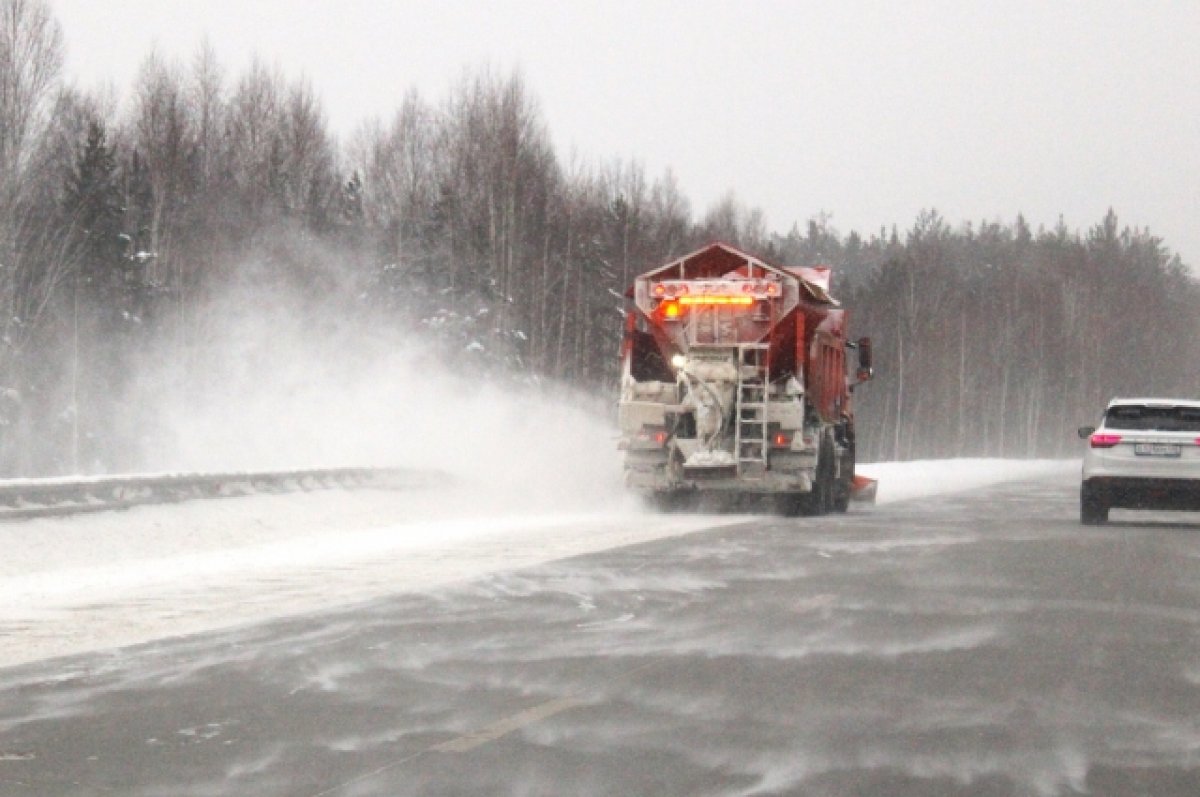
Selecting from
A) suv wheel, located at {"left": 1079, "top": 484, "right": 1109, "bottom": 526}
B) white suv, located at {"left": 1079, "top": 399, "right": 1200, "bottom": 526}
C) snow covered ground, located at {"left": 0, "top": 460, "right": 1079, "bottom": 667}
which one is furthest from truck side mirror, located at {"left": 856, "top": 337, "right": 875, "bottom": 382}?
white suv, located at {"left": 1079, "top": 399, "right": 1200, "bottom": 526}

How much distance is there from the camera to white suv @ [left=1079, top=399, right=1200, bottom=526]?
78.0ft

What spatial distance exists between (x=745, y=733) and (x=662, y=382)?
1814 centimetres

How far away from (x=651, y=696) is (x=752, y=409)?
16.7 metres

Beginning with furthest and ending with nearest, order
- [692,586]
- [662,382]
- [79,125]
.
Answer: [79,125] → [662,382] → [692,586]

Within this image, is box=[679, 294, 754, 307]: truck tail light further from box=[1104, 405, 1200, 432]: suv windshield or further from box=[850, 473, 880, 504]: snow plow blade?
box=[850, 473, 880, 504]: snow plow blade

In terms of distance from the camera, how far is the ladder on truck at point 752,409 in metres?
25.3

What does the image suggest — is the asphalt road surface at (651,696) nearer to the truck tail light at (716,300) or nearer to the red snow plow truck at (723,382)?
the red snow plow truck at (723,382)

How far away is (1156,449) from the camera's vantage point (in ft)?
78.6

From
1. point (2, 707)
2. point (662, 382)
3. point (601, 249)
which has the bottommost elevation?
point (2, 707)

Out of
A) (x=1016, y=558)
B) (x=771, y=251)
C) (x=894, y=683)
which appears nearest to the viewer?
(x=894, y=683)

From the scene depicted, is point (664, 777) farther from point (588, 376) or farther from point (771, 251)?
point (771, 251)

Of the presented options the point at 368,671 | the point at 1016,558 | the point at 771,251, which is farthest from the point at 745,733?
the point at 771,251

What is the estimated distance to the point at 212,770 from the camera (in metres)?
7.08

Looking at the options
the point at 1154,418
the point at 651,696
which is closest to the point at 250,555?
the point at 651,696
